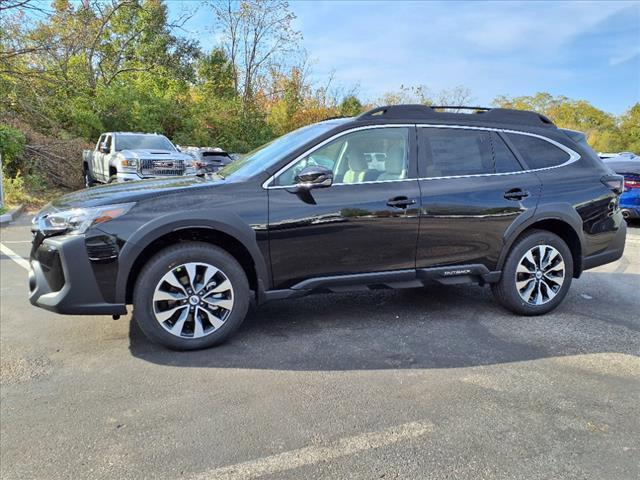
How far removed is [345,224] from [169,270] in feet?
4.50

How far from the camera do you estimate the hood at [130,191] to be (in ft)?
11.9

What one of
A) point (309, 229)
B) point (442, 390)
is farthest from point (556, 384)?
point (309, 229)

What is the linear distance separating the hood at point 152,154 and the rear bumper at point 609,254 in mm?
10199

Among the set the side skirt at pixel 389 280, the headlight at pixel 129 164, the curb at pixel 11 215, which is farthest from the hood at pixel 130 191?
the headlight at pixel 129 164

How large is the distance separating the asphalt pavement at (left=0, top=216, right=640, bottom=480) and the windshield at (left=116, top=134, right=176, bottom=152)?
932 centimetres

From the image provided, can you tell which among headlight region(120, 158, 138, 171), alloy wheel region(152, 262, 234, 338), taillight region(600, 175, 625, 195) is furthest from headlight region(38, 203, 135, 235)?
headlight region(120, 158, 138, 171)

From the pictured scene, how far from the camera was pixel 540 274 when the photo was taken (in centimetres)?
453

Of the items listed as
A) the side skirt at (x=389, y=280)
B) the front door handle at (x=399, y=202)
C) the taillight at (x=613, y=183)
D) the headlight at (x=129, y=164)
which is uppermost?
the headlight at (x=129, y=164)

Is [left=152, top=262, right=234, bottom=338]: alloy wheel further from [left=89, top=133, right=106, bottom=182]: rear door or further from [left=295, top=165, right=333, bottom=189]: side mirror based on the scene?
[left=89, top=133, right=106, bottom=182]: rear door

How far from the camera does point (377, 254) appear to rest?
4043 mm

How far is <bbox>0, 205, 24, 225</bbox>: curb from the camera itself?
1040 centimetres

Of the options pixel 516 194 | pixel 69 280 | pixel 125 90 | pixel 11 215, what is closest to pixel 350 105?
pixel 125 90

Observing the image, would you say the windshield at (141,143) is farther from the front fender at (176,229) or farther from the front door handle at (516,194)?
the front door handle at (516,194)

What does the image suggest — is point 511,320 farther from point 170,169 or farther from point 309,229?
point 170,169
